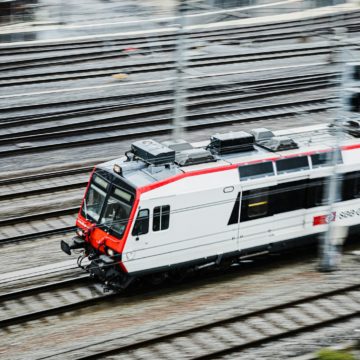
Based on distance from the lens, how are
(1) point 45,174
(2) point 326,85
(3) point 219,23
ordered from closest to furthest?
(1) point 45,174, (2) point 326,85, (3) point 219,23

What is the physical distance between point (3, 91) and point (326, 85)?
43.1 feet

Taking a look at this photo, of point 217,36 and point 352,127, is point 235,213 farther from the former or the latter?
point 217,36

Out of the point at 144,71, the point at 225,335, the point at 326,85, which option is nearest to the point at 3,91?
the point at 144,71

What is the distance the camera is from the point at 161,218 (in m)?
17.0

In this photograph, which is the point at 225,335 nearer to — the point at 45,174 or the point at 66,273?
the point at 66,273

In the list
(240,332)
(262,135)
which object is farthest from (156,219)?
(262,135)

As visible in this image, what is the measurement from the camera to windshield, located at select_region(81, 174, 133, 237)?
17.0 metres

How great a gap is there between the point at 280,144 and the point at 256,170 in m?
1.11

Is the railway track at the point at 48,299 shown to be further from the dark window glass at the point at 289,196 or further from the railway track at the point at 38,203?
the dark window glass at the point at 289,196

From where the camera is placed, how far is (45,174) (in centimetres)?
2417

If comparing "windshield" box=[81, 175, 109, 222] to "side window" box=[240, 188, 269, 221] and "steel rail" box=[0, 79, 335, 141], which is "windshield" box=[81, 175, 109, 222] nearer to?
"side window" box=[240, 188, 269, 221]

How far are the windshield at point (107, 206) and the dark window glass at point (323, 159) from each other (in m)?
4.66

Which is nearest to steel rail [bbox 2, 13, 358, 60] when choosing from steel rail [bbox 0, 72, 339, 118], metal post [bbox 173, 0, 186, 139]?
steel rail [bbox 0, 72, 339, 118]

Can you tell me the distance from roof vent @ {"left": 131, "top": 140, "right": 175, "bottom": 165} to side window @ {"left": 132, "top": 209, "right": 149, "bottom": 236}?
128 centimetres
